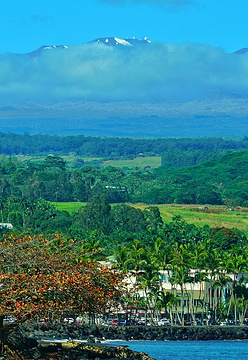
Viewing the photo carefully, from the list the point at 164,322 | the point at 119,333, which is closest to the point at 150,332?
the point at 119,333

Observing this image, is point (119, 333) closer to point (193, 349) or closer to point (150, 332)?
point (150, 332)

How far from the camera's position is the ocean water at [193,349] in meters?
65.2

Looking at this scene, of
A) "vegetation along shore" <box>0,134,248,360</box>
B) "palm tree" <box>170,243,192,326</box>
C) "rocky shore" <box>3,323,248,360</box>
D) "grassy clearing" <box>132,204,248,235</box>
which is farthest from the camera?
"grassy clearing" <box>132,204,248,235</box>

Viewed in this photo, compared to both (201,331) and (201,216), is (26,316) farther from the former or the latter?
(201,216)

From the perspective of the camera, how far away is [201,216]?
182875mm

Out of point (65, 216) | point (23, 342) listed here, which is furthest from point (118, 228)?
point (23, 342)

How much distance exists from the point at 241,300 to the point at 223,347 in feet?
45.5

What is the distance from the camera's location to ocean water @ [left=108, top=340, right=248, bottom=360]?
65250mm

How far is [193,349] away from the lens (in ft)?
232

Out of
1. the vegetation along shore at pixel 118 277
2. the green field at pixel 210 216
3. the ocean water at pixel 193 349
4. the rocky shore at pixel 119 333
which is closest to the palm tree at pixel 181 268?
the vegetation along shore at pixel 118 277

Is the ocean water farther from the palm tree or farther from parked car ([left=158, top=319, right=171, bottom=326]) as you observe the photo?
the palm tree

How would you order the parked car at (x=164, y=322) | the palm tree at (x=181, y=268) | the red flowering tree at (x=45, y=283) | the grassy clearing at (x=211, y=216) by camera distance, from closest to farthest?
the red flowering tree at (x=45, y=283) < the parked car at (x=164, y=322) < the palm tree at (x=181, y=268) < the grassy clearing at (x=211, y=216)

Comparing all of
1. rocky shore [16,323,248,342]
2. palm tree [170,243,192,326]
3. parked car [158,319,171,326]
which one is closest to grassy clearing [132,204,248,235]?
palm tree [170,243,192,326]

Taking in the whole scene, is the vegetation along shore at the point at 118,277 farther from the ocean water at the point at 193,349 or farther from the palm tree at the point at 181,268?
the ocean water at the point at 193,349
